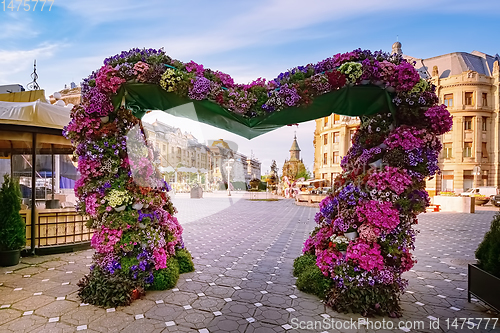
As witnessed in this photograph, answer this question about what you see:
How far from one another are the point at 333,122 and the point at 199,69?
1703 inches

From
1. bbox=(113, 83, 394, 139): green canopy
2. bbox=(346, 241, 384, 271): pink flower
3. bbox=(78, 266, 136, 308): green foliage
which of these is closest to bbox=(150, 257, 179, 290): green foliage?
bbox=(78, 266, 136, 308): green foliage

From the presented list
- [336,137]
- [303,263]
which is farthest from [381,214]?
[336,137]

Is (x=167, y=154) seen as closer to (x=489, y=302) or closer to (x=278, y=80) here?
(x=278, y=80)

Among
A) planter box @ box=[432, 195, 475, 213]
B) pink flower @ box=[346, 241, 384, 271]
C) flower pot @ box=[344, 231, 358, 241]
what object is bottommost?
planter box @ box=[432, 195, 475, 213]

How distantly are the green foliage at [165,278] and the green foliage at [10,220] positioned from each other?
3.61 meters

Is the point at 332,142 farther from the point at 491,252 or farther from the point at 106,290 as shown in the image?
the point at 106,290

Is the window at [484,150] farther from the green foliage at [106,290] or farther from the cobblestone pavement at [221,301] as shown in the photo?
the green foliage at [106,290]

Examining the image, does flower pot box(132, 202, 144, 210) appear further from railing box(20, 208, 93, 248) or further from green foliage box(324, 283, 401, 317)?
railing box(20, 208, 93, 248)

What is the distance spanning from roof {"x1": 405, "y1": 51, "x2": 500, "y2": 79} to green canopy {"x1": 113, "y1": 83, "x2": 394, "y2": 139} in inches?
1581

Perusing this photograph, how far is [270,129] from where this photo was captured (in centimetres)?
504

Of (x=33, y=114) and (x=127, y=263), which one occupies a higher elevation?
(x=33, y=114)

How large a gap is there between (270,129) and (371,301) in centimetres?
301

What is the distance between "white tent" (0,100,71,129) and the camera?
257 inches

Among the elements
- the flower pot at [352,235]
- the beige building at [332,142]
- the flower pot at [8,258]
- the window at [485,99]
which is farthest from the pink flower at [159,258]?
the window at [485,99]
